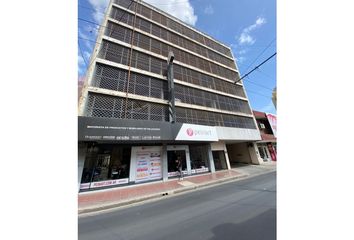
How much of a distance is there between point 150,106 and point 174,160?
15.2ft

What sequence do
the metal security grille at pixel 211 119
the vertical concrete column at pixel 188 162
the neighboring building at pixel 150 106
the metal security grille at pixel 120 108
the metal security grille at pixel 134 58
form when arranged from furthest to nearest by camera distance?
the metal security grille at pixel 211 119 → the vertical concrete column at pixel 188 162 → the metal security grille at pixel 134 58 → the metal security grille at pixel 120 108 → the neighboring building at pixel 150 106

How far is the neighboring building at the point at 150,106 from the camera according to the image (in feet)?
31.7

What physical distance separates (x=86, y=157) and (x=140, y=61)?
8301 millimetres

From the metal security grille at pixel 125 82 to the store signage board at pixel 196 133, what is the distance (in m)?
3.31

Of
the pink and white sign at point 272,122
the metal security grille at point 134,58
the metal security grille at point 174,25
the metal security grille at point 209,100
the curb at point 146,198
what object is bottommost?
the curb at point 146,198

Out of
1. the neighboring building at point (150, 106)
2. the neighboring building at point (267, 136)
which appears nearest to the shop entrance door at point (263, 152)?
the neighboring building at point (267, 136)

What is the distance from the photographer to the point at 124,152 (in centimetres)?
1073

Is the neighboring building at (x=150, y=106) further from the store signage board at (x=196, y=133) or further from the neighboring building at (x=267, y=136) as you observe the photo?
the neighboring building at (x=267, y=136)

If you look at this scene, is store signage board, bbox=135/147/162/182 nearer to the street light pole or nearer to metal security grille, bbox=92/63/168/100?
the street light pole

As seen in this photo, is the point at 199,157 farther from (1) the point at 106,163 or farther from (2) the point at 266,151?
(2) the point at 266,151

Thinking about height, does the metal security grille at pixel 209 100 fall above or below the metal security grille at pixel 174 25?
below

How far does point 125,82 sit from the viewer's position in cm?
1177

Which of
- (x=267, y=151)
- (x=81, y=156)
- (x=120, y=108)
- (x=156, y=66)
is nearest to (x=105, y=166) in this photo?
(x=81, y=156)
